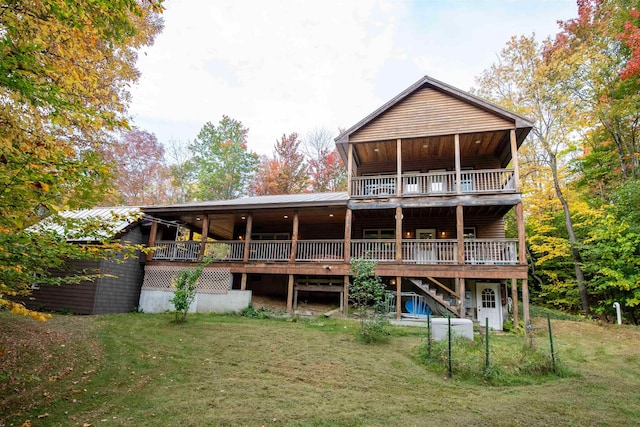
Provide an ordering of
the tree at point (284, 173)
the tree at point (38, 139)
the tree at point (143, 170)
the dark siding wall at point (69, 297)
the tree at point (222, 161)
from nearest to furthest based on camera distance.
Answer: the tree at point (38, 139) → the dark siding wall at point (69, 297) → the tree at point (143, 170) → the tree at point (284, 173) → the tree at point (222, 161)

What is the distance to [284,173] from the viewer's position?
29.7 meters

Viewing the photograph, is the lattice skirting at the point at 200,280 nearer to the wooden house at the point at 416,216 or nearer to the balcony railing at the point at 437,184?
the wooden house at the point at 416,216

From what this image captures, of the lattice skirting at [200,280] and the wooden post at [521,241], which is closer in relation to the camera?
the wooden post at [521,241]

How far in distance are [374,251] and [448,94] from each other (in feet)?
24.5

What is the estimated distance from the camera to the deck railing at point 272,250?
14070mm

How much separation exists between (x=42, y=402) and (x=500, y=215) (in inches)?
628

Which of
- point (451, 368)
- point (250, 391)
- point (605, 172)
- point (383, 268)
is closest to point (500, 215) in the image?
point (383, 268)

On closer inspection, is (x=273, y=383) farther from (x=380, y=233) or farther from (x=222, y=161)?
(x=222, y=161)

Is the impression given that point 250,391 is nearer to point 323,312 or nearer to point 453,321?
point 453,321

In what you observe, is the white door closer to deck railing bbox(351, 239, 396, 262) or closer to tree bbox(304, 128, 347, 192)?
deck railing bbox(351, 239, 396, 262)

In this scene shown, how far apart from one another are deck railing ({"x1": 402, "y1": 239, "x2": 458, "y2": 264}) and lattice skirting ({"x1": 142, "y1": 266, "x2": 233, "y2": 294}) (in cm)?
756

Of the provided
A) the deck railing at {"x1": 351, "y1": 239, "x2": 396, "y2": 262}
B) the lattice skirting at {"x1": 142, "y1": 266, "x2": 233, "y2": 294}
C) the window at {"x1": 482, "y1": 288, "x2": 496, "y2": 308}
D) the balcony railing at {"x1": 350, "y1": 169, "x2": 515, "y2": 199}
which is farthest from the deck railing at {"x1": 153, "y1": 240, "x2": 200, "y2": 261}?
the window at {"x1": 482, "y1": 288, "x2": 496, "y2": 308}

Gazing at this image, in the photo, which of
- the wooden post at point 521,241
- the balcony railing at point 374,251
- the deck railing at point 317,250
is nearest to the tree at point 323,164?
the balcony railing at point 374,251

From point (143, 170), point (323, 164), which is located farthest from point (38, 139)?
point (143, 170)
